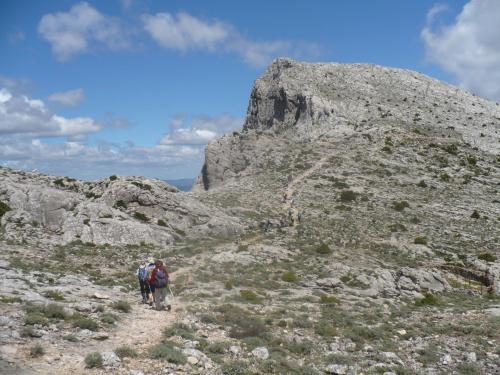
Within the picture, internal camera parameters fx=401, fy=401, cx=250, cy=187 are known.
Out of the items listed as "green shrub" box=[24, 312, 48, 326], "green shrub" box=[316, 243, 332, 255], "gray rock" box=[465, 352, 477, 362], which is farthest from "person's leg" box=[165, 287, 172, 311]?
"green shrub" box=[316, 243, 332, 255]

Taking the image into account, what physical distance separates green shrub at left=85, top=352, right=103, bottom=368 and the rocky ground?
0.22ft

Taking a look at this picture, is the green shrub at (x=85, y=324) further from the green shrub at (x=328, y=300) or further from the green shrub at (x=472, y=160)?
the green shrub at (x=472, y=160)

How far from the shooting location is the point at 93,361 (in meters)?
13.0

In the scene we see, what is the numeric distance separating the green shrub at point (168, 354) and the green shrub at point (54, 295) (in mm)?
7090

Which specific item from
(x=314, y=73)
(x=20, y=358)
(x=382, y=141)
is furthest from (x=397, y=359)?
(x=314, y=73)

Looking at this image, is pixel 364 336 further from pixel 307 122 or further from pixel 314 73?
pixel 314 73

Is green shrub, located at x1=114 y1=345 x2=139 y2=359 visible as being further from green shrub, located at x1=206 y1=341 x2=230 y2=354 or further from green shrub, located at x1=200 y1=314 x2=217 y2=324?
green shrub, located at x1=200 y1=314 x2=217 y2=324

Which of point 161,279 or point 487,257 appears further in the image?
point 487,257

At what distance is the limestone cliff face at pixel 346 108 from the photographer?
8738cm

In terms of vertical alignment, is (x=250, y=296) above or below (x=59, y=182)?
below

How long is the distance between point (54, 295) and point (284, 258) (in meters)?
21.1

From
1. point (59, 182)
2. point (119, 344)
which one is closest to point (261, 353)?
point (119, 344)

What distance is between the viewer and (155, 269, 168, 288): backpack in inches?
851

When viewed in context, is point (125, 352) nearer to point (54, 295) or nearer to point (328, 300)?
point (54, 295)
